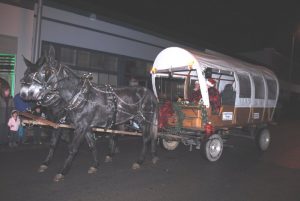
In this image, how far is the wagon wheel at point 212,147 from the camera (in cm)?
851

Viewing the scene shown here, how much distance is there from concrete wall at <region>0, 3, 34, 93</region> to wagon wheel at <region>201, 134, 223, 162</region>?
6936 millimetres

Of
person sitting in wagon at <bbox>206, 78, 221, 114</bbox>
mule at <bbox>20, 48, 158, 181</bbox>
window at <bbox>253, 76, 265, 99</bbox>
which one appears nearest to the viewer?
mule at <bbox>20, 48, 158, 181</bbox>

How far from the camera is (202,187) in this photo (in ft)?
22.0

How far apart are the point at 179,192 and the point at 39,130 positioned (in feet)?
20.8

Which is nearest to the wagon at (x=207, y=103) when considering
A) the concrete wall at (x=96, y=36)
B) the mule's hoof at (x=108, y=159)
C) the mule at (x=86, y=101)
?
the mule at (x=86, y=101)

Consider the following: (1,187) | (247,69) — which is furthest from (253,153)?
(1,187)

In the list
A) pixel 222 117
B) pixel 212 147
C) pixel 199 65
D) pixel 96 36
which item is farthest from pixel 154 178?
pixel 96 36

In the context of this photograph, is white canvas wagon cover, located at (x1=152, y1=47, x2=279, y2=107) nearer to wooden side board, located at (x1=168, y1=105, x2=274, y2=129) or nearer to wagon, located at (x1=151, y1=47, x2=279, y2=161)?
wagon, located at (x1=151, y1=47, x2=279, y2=161)

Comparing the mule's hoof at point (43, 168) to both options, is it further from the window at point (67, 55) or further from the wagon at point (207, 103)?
the window at point (67, 55)

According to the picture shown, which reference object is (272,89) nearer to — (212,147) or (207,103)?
(212,147)

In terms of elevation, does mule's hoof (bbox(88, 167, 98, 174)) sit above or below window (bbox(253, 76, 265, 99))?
below

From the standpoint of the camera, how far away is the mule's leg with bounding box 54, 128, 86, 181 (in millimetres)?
6455

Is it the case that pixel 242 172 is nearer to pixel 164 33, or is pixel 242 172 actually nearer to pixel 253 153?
pixel 253 153

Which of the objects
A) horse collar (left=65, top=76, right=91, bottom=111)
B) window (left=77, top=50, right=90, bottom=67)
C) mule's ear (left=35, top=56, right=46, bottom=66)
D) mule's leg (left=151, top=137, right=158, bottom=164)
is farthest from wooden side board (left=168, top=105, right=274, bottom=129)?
window (left=77, top=50, right=90, bottom=67)
